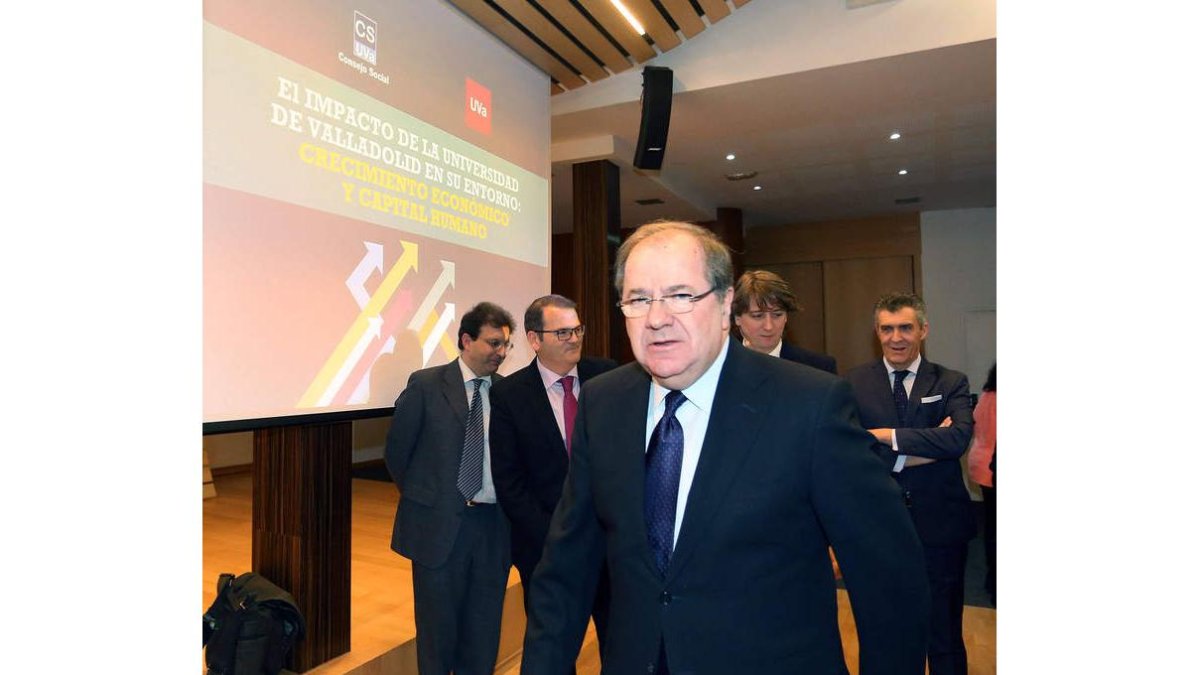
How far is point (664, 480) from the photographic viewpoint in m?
1.41

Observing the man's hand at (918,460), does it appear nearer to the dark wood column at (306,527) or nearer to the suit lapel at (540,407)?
the suit lapel at (540,407)

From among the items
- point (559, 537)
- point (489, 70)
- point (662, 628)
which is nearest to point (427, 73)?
point (489, 70)

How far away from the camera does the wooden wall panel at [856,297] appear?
9719mm

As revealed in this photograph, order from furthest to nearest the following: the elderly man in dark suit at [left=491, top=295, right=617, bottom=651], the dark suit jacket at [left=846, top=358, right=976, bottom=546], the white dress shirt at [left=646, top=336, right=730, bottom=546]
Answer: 1. the elderly man in dark suit at [left=491, top=295, right=617, bottom=651]
2. the dark suit jacket at [left=846, top=358, right=976, bottom=546]
3. the white dress shirt at [left=646, top=336, right=730, bottom=546]

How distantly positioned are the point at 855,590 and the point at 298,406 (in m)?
2.33

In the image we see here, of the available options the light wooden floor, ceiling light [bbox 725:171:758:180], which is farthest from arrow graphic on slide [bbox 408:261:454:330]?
ceiling light [bbox 725:171:758:180]

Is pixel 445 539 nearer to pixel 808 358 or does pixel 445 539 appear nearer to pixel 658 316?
pixel 808 358

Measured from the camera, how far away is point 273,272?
2789 millimetres

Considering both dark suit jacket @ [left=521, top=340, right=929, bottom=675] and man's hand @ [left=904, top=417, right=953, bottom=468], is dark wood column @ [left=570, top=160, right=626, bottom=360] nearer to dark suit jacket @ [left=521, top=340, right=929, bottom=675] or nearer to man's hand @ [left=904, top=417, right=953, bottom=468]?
man's hand @ [left=904, top=417, right=953, bottom=468]

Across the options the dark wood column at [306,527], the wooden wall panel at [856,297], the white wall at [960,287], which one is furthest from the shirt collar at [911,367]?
the wooden wall panel at [856,297]

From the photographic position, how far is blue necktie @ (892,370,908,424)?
2.81 m

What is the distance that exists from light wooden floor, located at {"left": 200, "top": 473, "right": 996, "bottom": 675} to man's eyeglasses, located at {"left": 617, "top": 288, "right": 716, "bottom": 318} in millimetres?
2391

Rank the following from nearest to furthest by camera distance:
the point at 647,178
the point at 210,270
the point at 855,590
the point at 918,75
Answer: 1. the point at 855,590
2. the point at 210,270
3. the point at 918,75
4. the point at 647,178

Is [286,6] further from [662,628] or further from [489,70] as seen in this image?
[662,628]
